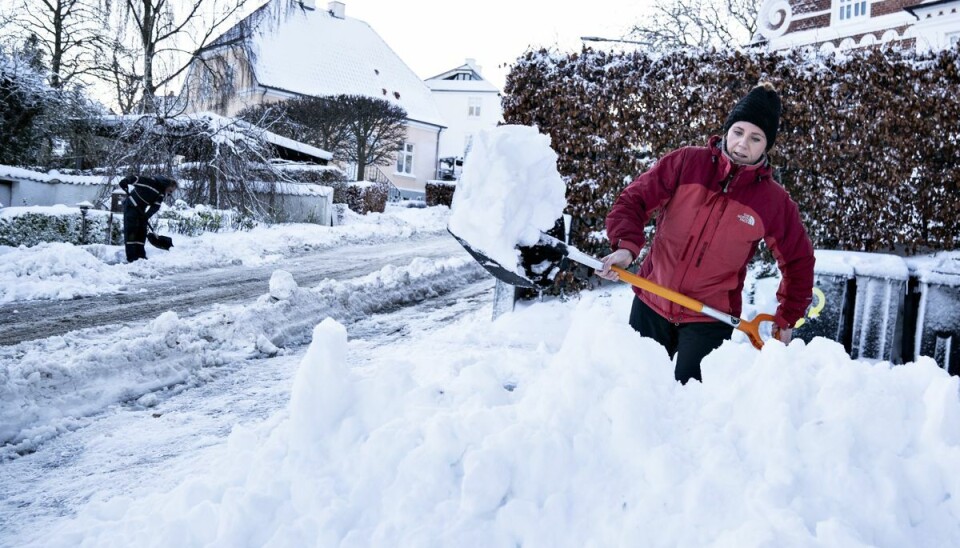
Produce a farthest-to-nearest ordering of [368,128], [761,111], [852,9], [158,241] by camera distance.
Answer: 1. [368,128]
2. [852,9]
3. [158,241]
4. [761,111]

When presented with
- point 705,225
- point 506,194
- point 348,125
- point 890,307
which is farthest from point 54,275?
point 348,125

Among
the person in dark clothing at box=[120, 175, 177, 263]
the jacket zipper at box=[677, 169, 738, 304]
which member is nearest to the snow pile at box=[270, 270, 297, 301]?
the person in dark clothing at box=[120, 175, 177, 263]

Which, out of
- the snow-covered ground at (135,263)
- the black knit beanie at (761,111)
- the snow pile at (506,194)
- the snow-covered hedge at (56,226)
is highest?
the black knit beanie at (761,111)

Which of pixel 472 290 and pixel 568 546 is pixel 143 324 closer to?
pixel 472 290

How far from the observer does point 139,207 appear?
31.0 feet

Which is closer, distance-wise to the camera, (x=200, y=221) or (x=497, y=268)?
(x=497, y=268)

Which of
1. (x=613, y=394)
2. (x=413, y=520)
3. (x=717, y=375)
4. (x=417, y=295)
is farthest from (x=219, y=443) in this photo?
(x=417, y=295)

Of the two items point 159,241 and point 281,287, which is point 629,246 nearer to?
point 281,287

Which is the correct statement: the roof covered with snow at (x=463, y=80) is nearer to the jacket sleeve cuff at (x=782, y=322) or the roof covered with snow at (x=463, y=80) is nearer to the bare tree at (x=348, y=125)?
the bare tree at (x=348, y=125)

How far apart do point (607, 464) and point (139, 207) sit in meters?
9.29

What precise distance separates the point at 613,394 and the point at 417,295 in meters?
5.95

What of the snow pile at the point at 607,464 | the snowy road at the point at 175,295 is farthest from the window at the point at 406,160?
the snow pile at the point at 607,464

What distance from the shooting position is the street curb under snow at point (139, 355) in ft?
12.6

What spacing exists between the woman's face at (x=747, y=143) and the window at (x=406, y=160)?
1363 inches
